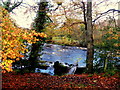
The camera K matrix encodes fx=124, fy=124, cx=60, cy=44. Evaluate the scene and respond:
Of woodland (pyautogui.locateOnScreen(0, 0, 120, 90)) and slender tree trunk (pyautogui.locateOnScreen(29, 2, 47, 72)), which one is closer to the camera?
woodland (pyautogui.locateOnScreen(0, 0, 120, 90))

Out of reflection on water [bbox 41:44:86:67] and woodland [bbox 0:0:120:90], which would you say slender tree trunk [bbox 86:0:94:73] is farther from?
reflection on water [bbox 41:44:86:67]

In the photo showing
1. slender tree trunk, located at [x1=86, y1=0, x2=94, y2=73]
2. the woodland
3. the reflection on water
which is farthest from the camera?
the reflection on water

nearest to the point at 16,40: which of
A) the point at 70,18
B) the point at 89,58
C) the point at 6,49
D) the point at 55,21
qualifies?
the point at 6,49

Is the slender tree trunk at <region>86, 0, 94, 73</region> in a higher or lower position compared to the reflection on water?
higher

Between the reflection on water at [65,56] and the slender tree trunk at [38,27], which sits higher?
the slender tree trunk at [38,27]

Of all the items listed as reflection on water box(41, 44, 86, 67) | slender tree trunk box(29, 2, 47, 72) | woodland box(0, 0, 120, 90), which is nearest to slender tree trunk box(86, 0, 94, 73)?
woodland box(0, 0, 120, 90)

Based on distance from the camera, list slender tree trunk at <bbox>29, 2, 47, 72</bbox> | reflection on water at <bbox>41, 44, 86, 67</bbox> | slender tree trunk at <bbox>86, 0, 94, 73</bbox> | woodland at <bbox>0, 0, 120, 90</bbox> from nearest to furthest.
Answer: woodland at <bbox>0, 0, 120, 90</bbox> < slender tree trunk at <bbox>86, 0, 94, 73</bbox> < slender tree trunk at <bbox>29, 2, 47, 72</bbox> < reflection on water at <bbox>41, 44, 86, 67</bbox>

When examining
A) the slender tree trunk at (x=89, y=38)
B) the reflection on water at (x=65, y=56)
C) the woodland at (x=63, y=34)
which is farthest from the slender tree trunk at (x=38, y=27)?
the slender tree trunk at (x=89, y=38)

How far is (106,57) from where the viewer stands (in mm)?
6949

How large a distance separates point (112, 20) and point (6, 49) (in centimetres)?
614

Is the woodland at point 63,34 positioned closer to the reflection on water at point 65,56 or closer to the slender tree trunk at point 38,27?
the slender tree trunk at point 38,27

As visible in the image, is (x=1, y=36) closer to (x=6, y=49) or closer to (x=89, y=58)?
(x=6, y=49)

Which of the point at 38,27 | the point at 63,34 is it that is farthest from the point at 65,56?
the point at 38,27

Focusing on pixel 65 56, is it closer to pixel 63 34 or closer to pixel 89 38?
pixel 63 34
